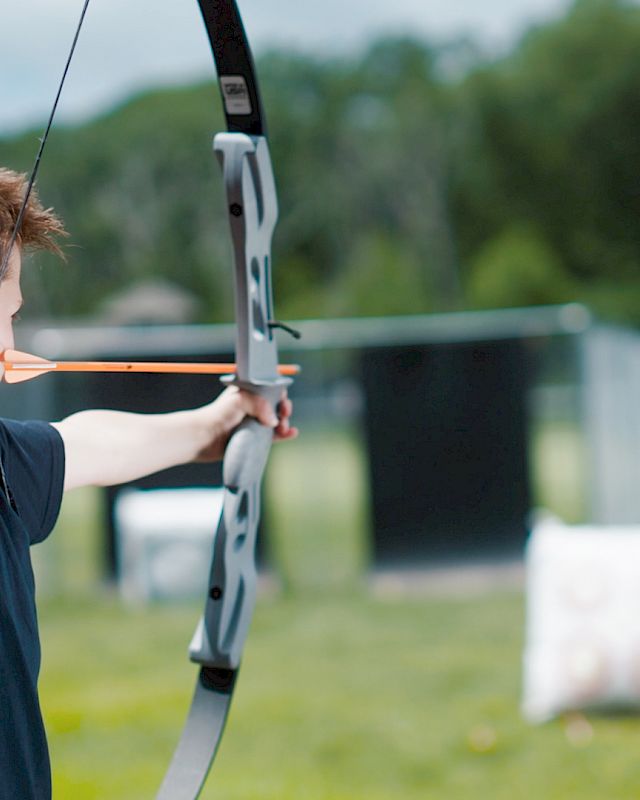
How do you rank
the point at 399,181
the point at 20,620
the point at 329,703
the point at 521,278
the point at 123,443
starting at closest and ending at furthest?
the point at 20,620 < the point at 123,443 < the point at 329,703 < the point at 521,278 < the point at 399,181

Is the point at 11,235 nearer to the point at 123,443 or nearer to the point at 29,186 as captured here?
the point at 29,186

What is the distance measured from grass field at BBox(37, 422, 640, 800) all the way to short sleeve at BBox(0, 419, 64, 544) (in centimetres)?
183

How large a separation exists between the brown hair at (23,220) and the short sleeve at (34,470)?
0.60 ft

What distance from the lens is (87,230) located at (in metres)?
26.4

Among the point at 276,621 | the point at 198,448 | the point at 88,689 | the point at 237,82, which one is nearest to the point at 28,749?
the point at 198,448

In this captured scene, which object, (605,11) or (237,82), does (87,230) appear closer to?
(605,11)

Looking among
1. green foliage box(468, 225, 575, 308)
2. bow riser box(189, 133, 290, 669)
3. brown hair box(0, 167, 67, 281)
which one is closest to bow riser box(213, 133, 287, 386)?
bow riser box(189, 133, 290, 669)

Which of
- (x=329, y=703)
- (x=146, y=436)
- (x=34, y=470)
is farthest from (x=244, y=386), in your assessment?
(x=329, y=703)

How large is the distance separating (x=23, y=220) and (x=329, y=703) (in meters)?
2.77

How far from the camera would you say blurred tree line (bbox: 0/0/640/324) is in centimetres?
2498

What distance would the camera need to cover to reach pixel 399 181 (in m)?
27.7

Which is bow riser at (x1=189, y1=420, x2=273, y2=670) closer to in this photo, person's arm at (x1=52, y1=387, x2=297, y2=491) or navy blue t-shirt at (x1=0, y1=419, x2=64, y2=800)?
person's arm at (x1=52, y1=387, x2=297, y2=491)

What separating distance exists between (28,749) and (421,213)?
88.4 ft

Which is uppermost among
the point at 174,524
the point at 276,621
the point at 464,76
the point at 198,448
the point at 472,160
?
the point at 464,76
